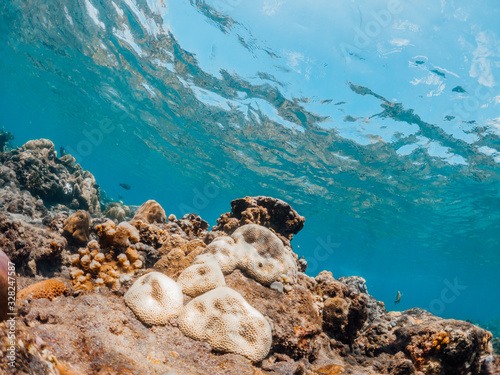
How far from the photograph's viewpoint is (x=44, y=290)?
11.0 feet

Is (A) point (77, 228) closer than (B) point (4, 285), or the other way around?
(B) point (4, 285)

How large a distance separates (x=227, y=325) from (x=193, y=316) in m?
0.47

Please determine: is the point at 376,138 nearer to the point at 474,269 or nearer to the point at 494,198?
the point at 494,198

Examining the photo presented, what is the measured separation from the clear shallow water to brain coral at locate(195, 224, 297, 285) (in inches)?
437

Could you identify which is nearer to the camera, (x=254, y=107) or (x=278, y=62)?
(x=278, y=62)

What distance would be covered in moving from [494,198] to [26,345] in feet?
91.6

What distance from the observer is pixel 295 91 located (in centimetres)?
1502

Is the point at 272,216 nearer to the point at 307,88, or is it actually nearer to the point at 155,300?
the point at 155,300

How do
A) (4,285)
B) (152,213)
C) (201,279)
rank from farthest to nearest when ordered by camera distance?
(152,213), (201,279), (4,285)

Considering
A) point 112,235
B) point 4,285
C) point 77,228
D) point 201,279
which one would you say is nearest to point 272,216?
point 201,279

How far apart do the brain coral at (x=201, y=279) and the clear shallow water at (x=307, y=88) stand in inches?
477

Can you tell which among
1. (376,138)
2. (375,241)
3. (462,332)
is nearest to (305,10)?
(376,138)

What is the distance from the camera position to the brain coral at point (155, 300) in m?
3.37

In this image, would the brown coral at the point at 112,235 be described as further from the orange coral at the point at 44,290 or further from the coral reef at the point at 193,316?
the orange coral at the point at 44,290
